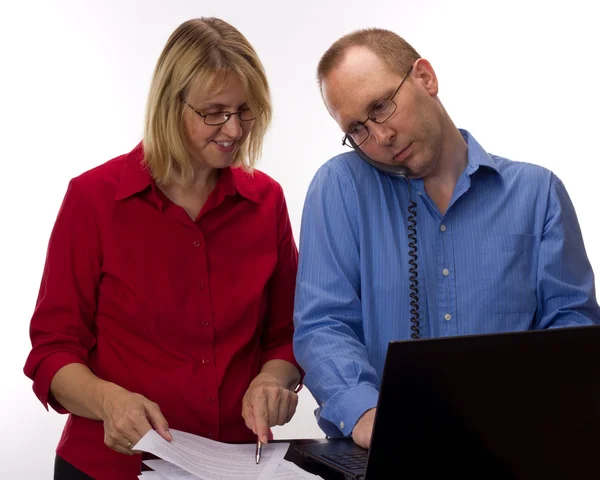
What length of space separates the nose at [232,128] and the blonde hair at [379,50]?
0.25 metres

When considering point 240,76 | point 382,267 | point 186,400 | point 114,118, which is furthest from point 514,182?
point 114,118

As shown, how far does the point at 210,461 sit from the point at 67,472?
0.66 metres

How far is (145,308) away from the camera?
2139 mm

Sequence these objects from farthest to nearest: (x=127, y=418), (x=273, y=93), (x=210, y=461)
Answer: (x=273, y=93) < (x=127, y=418) < (x=210, y=461)

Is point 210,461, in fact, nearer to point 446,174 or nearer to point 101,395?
point 101,395

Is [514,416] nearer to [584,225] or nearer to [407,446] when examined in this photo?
[407,446]

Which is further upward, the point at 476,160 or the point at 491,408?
the point at 476,160

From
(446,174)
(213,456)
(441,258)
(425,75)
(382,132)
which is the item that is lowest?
(213,456)

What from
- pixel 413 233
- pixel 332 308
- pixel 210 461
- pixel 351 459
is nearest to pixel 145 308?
pixel 332 308

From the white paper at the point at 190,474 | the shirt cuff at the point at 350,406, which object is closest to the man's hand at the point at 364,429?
the shirt cuff at the point at 350,406

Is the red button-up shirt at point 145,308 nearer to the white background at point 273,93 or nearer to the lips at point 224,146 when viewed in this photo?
the lips at point 224,146

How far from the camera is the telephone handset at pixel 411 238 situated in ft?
6.71

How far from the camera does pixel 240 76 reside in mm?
2135

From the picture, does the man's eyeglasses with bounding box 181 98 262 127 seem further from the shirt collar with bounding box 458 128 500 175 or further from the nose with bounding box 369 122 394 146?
the shirt collar with bounding box 458 128 500 175
